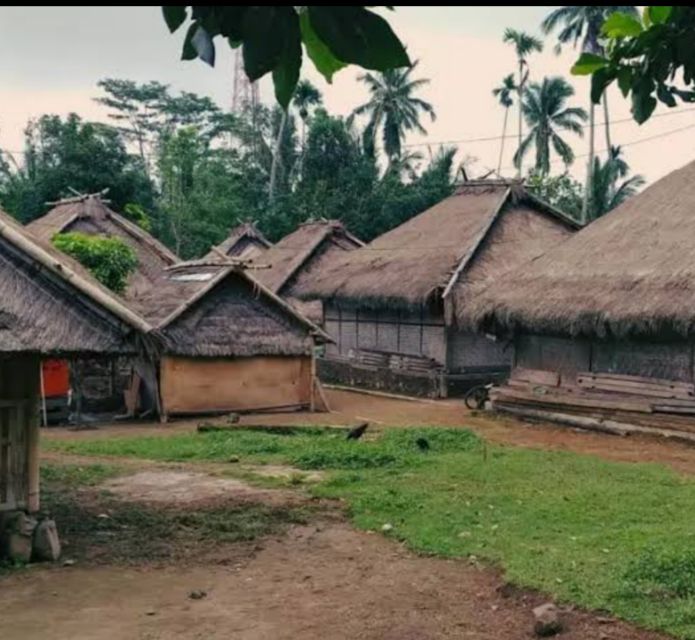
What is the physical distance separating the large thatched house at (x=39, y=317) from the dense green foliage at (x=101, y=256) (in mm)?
10788

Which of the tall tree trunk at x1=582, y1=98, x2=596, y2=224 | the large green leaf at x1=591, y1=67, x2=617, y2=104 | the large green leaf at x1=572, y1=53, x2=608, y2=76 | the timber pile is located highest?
the tall tree trunk at x1=582, y1=98, x2=596, y2=224

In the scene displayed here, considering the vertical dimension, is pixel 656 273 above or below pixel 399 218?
below

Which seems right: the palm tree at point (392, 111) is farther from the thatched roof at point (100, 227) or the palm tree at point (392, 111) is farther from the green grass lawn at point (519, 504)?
the green grass lawn at point (519, 504)

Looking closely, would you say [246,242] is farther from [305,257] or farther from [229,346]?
[229,346]

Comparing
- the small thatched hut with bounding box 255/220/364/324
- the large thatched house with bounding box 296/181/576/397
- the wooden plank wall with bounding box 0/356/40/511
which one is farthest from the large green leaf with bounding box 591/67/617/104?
the small thatched hut with bounding box 255/220/364/324

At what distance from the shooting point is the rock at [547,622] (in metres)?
6.02

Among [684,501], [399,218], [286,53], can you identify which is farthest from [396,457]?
[399,218]

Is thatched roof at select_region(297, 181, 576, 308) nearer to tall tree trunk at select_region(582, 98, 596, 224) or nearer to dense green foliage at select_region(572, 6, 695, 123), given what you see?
tall tree trunk at select_region(582, 98, 596, 224)

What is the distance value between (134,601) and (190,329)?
40.4 ft

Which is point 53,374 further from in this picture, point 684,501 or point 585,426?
point 684,501

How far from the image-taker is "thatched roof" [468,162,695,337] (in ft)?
51.0

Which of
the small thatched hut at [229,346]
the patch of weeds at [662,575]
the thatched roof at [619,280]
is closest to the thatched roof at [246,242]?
the small thatched hut at [229,346]

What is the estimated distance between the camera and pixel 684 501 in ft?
32.5

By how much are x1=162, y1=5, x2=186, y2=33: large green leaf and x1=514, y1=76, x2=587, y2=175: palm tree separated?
41.7 meters
